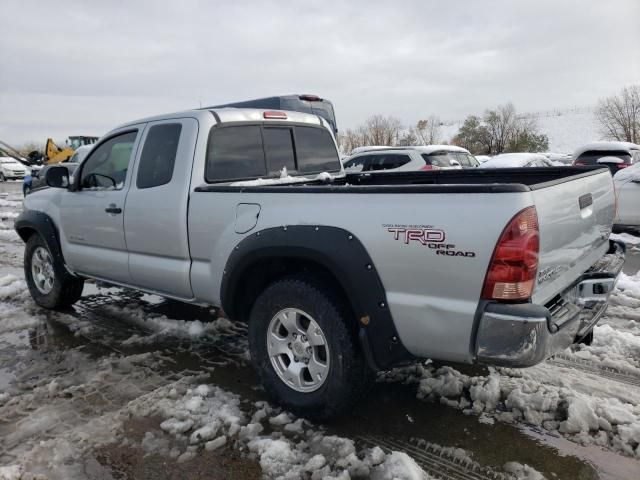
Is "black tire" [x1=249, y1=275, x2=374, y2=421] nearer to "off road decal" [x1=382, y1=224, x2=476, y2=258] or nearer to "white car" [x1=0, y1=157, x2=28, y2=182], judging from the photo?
"off road decal" [x1=382, y1=224, x2=476, y2=258]

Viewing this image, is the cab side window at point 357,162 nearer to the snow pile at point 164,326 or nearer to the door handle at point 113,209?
the snow pile at point 164,326

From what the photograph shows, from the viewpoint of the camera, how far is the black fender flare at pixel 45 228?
5.21m

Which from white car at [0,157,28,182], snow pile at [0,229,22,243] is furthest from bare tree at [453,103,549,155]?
snow pile at [0,229,22,243]

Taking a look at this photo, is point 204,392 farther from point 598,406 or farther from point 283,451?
point 598,406

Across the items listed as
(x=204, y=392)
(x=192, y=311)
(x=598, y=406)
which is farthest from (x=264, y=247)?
(x=192, y=311)

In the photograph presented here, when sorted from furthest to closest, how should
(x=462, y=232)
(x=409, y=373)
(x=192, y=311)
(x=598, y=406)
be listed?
(x=192, y=311) → (x=409, y=373) → (x=598, y=406) → (x=462, y=232)

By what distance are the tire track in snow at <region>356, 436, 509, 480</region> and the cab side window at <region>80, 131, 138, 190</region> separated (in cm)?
300

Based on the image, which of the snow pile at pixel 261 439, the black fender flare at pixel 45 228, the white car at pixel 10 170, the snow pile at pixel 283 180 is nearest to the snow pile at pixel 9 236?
the black fender flare at pixel 45 228

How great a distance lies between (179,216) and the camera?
3.71 metres

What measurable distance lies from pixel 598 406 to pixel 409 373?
1226 mm

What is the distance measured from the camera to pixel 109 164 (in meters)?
4.70

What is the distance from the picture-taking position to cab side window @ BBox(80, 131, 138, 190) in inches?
176

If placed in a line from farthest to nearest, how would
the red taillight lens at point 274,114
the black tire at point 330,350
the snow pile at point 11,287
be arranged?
the snow pile at point 11,287 → the red taillight lens at point 274,114 → the black tire at point 330,350

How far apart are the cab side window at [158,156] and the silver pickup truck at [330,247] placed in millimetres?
16
